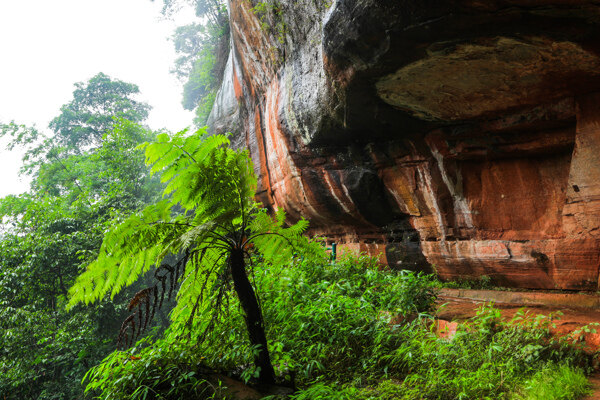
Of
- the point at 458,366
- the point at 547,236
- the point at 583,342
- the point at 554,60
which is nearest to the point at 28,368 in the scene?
the point at 458,366

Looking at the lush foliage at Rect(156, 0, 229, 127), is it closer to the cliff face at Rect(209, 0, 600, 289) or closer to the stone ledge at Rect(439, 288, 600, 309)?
the cliff face at Rect(209, 0, 600, 289)

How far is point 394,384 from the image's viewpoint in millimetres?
2566

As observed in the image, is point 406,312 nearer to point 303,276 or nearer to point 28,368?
point 303,276

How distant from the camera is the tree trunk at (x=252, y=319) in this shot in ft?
8.16

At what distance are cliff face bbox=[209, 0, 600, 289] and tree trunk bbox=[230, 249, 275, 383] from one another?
338cm

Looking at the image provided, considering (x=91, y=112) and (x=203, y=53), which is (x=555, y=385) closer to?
(x=203, y=53)

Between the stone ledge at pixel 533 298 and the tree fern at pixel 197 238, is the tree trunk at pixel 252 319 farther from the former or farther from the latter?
the stone ledge at pixel 533 298

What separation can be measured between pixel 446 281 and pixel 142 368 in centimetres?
595

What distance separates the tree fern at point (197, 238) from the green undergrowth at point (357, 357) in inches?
Result: 9.0

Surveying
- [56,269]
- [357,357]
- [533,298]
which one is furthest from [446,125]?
[56,269]

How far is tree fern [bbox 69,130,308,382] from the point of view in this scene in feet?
8.15

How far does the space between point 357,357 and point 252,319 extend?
47.6 inches

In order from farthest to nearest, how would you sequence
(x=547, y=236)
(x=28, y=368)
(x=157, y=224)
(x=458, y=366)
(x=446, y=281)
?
1. (x=28, y=368)
2. (x=446, y=281)
3. (x=547, y=236)
4. (x=458, y=366)
5. (x=157, y=224)

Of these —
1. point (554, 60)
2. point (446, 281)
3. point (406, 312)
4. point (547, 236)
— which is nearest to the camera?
point (406, 312)
